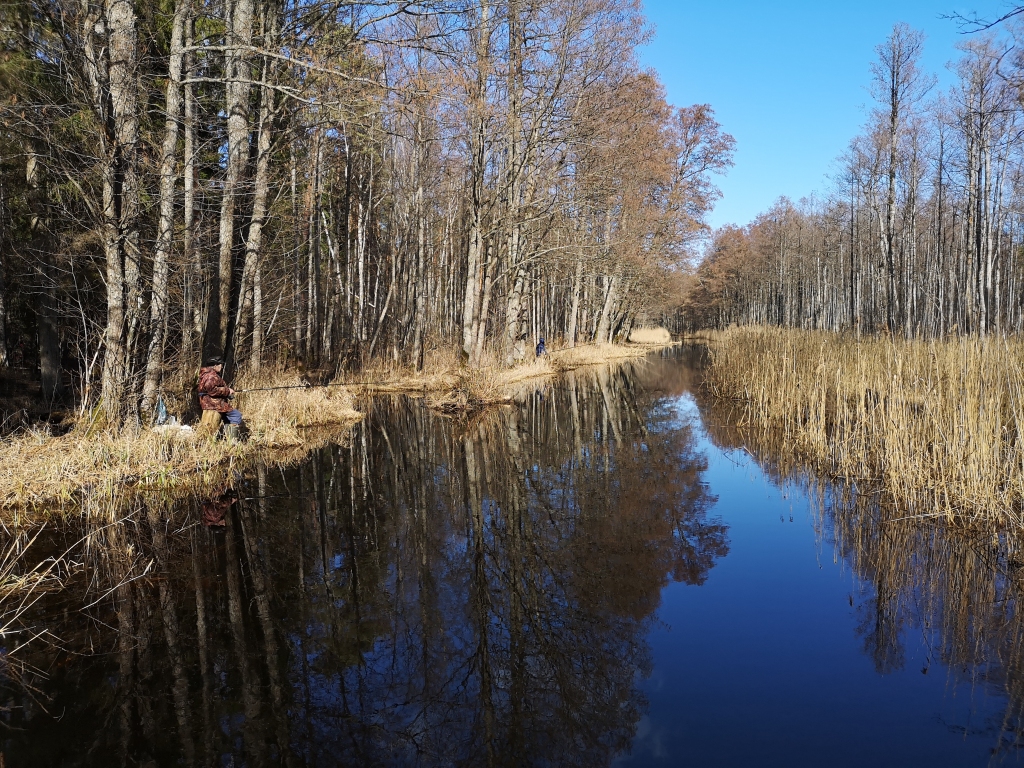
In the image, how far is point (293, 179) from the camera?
1498 cm

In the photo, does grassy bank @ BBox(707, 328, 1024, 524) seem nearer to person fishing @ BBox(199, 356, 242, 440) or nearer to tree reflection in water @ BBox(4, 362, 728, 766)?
tree reflection in water @ BBox(4, 362, 728, 766)

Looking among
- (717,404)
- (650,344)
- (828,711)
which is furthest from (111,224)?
(650,344)

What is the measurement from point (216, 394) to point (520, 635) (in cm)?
655

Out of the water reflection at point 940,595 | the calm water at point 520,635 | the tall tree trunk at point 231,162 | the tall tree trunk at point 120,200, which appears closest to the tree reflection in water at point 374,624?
the calm water at point 520,635

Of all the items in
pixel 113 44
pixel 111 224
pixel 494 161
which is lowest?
pixel 111 224

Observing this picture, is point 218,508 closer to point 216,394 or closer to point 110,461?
point 110,461

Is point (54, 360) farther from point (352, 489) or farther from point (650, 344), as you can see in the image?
point (650, 344)

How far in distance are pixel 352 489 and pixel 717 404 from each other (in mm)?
10283

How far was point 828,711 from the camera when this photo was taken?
11.5ft

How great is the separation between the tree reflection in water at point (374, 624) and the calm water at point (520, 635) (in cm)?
2

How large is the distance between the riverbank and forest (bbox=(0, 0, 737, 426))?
670 mm

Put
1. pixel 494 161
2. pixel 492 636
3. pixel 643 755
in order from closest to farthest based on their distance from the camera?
pixel 643 755 → pixel 492 636 → pixel 494 161

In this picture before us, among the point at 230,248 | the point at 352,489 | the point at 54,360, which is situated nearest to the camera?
the point at 352,489

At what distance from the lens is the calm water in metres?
3.22
